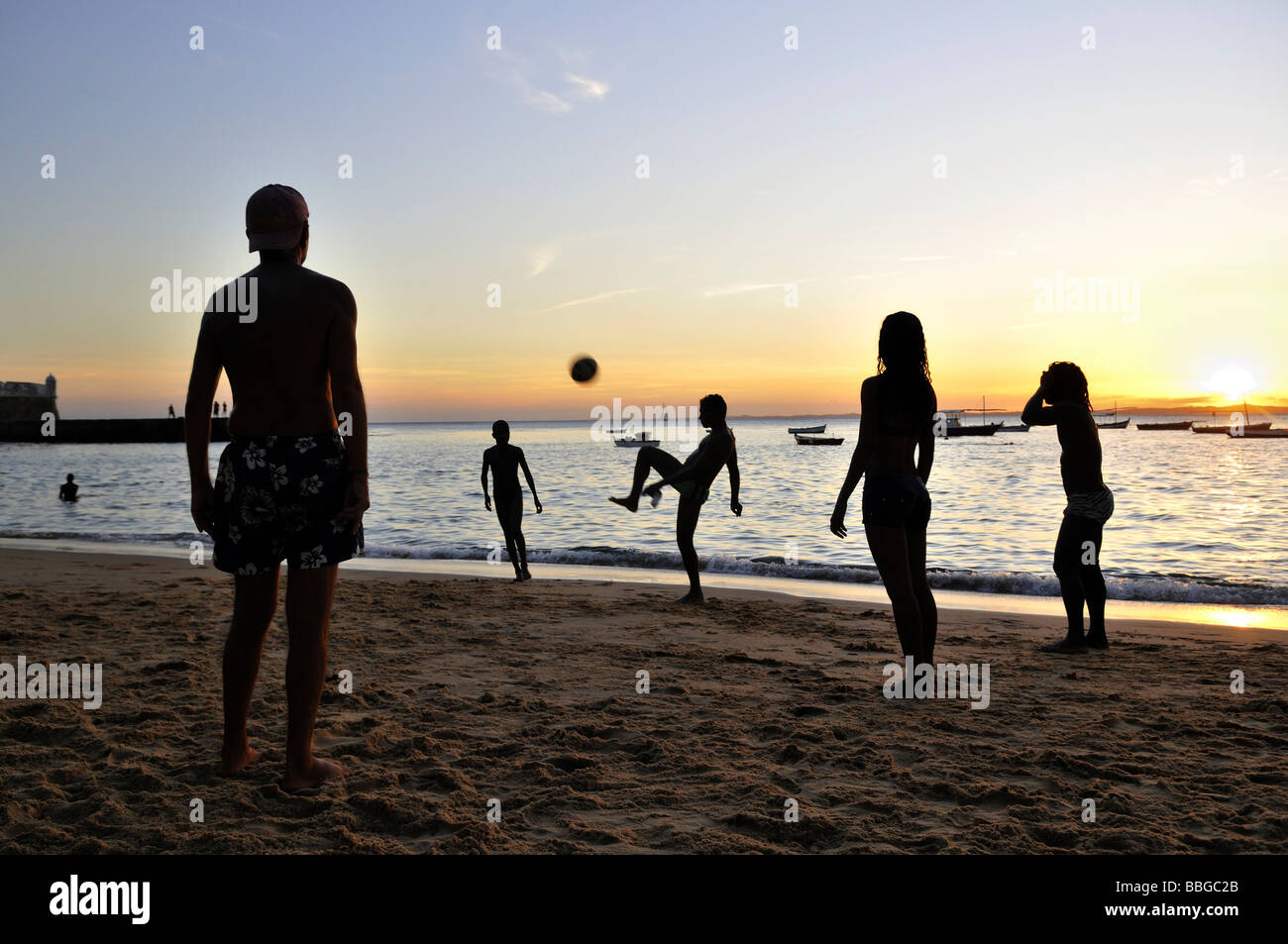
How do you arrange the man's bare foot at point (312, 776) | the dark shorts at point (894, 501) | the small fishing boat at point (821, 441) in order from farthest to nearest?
the small fishing boat at point (821, 441)
the dark shorts at point (894, 501)
the man's bare foot at point (312, 776)

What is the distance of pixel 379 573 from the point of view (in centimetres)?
1159

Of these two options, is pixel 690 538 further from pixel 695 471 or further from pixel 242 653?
pixel 242 653

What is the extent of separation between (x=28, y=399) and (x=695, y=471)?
9554 centimetres

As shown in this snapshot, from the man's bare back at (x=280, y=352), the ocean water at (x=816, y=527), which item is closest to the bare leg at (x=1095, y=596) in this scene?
the ocean water at (x=816, y=527)

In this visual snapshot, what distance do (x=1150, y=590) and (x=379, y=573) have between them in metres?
9.84

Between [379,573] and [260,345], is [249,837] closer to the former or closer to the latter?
[260,345]

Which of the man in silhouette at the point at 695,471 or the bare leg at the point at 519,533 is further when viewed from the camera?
the bare leg at the point at 519,533

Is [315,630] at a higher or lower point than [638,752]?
higher

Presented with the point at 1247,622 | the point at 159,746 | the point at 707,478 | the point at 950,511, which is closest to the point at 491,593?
the point at 707,478

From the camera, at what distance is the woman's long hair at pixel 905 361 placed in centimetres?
476

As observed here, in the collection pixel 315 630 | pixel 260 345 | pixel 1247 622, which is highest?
pixel 260 345

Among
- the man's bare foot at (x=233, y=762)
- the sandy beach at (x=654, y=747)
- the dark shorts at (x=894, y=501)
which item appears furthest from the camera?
the dark shorts at (x=894, y=501)

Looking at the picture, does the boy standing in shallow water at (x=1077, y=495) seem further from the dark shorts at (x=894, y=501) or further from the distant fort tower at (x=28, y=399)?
the distant fort tower at (x=28, y=399)
